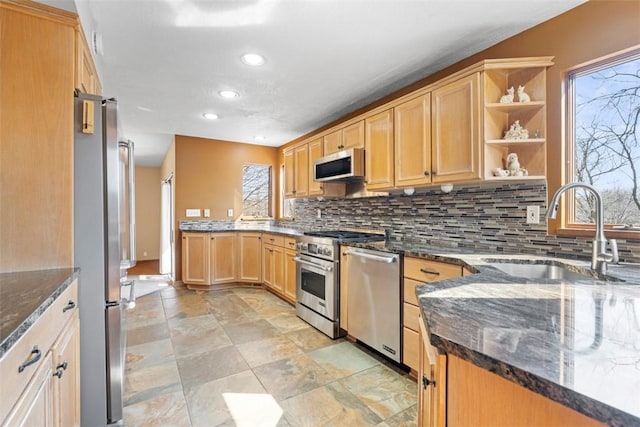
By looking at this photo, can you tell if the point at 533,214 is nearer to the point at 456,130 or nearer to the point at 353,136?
the point at 456,130

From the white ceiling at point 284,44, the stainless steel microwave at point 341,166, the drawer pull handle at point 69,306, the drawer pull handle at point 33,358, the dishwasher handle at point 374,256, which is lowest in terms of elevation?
the drawer pull handle at point 33,358

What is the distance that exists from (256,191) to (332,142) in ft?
7.69

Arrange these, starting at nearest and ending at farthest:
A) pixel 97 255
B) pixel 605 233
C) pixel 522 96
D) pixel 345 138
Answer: pixel 97 255
pixel 605 233
pixel 522 96
pixel 345 138

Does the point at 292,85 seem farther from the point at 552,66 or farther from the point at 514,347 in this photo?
the point at 514,347

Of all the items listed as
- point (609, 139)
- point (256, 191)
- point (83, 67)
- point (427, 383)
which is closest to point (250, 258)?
point (256, 191)

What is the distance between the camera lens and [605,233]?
63.8 inches

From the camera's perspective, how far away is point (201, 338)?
2660 mm

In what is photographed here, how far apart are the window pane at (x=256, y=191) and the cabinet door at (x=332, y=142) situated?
2.13 meters

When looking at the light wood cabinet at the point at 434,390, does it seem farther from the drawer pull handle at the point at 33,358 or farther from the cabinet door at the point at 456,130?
the cabinet door at the point at 456,130

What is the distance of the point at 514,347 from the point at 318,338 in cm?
233

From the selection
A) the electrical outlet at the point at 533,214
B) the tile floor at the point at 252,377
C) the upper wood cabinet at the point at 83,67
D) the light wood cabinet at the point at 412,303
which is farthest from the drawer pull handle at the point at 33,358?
the electrical outlet at the point at 533,214

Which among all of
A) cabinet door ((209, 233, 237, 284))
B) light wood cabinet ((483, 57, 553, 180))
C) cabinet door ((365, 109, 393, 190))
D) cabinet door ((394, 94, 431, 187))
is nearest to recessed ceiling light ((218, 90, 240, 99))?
cabinet door ((365, 109, 393, 190))

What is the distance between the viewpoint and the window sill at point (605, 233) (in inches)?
60.1

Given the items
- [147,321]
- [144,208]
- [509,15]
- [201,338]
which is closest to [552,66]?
[509,15]
